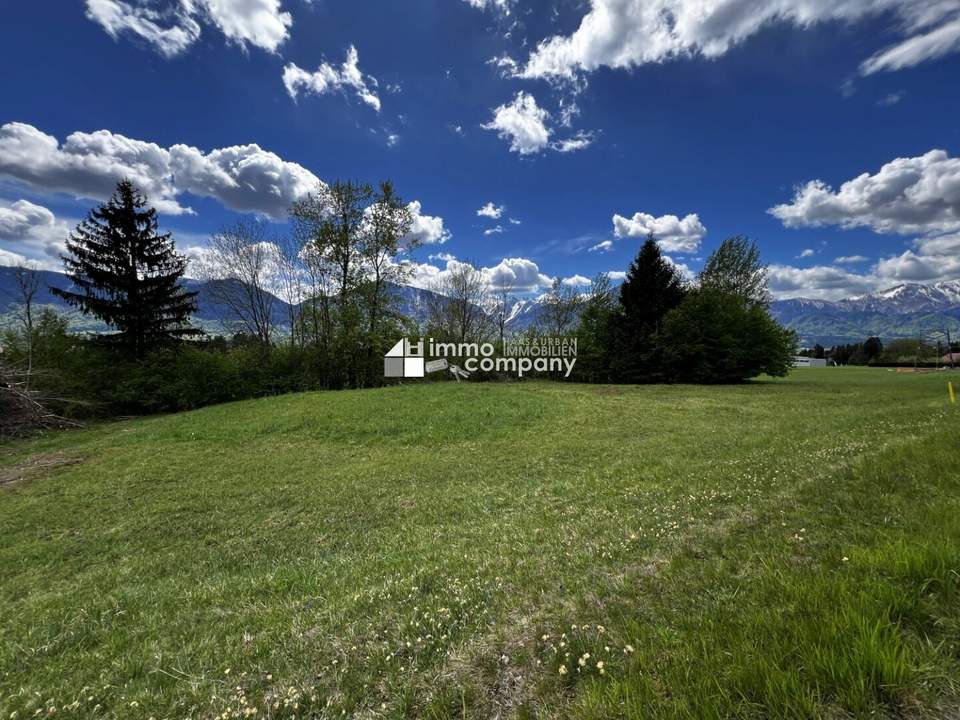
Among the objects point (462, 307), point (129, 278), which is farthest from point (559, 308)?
point (129, 278)

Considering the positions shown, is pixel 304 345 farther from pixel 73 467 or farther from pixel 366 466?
pixel 366 466

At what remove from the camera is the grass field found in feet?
6.24

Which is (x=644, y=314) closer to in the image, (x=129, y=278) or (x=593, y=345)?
(x=593, y=345)

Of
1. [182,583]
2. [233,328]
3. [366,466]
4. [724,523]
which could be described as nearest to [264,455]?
[366,466]

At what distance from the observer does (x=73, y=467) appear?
11.7 meters

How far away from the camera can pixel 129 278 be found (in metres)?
25.4

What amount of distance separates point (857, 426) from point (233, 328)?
40248mm

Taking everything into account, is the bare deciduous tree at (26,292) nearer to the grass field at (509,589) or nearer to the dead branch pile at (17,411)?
the dead branch pile at (17,411)

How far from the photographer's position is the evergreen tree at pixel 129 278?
2453 centimetres

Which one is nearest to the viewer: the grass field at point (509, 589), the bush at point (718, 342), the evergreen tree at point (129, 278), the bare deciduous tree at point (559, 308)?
the grass field at point (509, 589)

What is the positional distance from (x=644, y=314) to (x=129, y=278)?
41273 mm

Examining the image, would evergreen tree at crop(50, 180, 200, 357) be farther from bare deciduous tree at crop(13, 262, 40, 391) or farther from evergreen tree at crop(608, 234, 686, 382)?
evergreen tree at crop(608, 234, 686, 382)

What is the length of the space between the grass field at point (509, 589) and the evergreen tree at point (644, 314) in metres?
26.8

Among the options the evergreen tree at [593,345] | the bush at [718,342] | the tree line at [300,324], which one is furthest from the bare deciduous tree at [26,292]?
the bush at [718,342]
